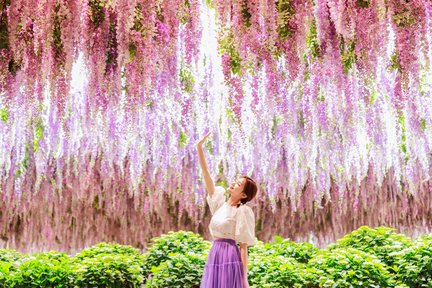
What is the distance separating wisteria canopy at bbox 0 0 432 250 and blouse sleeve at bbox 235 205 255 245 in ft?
6.76

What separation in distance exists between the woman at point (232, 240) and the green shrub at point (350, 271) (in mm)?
1004

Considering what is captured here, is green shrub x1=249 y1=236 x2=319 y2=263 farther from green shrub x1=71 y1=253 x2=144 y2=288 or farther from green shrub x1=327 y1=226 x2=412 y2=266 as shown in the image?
green shrub x1=71 y1=253 x2=144 y2=288

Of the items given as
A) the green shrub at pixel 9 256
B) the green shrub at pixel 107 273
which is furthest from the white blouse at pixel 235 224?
the green shrub at pixel 9 256

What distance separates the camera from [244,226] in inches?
114

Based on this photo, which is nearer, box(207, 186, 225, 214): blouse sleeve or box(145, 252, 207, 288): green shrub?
box(207, 186, 225, 214): blouse sleeve

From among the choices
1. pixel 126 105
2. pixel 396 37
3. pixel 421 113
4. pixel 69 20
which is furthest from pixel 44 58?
pixel 421 113

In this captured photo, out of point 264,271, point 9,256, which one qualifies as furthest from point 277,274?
point 9,256

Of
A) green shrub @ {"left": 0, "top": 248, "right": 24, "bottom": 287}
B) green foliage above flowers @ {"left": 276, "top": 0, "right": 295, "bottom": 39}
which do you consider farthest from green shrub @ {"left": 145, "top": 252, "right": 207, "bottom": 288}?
green foliage above flowers @ {"left": 276, "top": 0, "right": 295, "bottom": 39}

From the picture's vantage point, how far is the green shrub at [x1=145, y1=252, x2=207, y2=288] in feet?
12.5

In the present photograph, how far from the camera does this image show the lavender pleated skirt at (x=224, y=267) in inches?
112

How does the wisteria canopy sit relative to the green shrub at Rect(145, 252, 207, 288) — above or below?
above

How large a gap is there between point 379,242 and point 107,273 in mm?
2257

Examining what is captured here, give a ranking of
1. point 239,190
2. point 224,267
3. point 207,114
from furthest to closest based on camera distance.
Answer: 1. point 207,114
2. point 239,190
3. point 224,267

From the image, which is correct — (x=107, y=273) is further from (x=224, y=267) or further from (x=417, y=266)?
(x=417, y=266)
